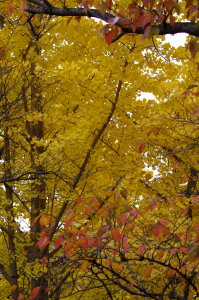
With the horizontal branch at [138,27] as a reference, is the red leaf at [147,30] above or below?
below

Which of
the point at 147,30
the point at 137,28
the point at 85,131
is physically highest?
the point at 85,131

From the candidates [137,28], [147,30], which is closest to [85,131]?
[137,28]

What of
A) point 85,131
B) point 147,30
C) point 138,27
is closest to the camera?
point 147,30

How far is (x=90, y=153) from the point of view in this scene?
4684mm

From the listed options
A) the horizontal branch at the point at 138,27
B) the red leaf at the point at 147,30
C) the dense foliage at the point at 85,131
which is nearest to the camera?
the red leaf at the point at 147,30

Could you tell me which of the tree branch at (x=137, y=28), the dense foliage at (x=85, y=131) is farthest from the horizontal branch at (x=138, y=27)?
the dense foliage at (x=85, y=131)

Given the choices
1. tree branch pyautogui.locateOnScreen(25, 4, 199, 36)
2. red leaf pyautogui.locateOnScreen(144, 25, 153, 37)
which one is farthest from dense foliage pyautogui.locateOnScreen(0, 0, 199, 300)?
red leaf pyautogui.locateOnScreen(144, 25, 153, 37)

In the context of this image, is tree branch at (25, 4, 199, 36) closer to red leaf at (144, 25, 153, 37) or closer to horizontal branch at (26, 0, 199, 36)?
horizontal branch at (26, 0, 199, 36)

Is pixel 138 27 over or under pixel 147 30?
over

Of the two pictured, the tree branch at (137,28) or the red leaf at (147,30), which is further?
the tree branch at (137,28)

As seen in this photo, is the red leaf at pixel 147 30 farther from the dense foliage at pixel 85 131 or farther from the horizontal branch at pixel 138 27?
the dense foliage at pixel 85 131

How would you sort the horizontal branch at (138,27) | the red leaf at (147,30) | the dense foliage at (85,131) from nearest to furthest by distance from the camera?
the red leaf at (147,30) < the horizontal branch at (138,27) < the dense foliage at (85,131)

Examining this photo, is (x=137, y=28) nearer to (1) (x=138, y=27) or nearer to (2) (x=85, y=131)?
(1) (x=138, y=27)

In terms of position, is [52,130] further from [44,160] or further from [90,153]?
[44,160]
